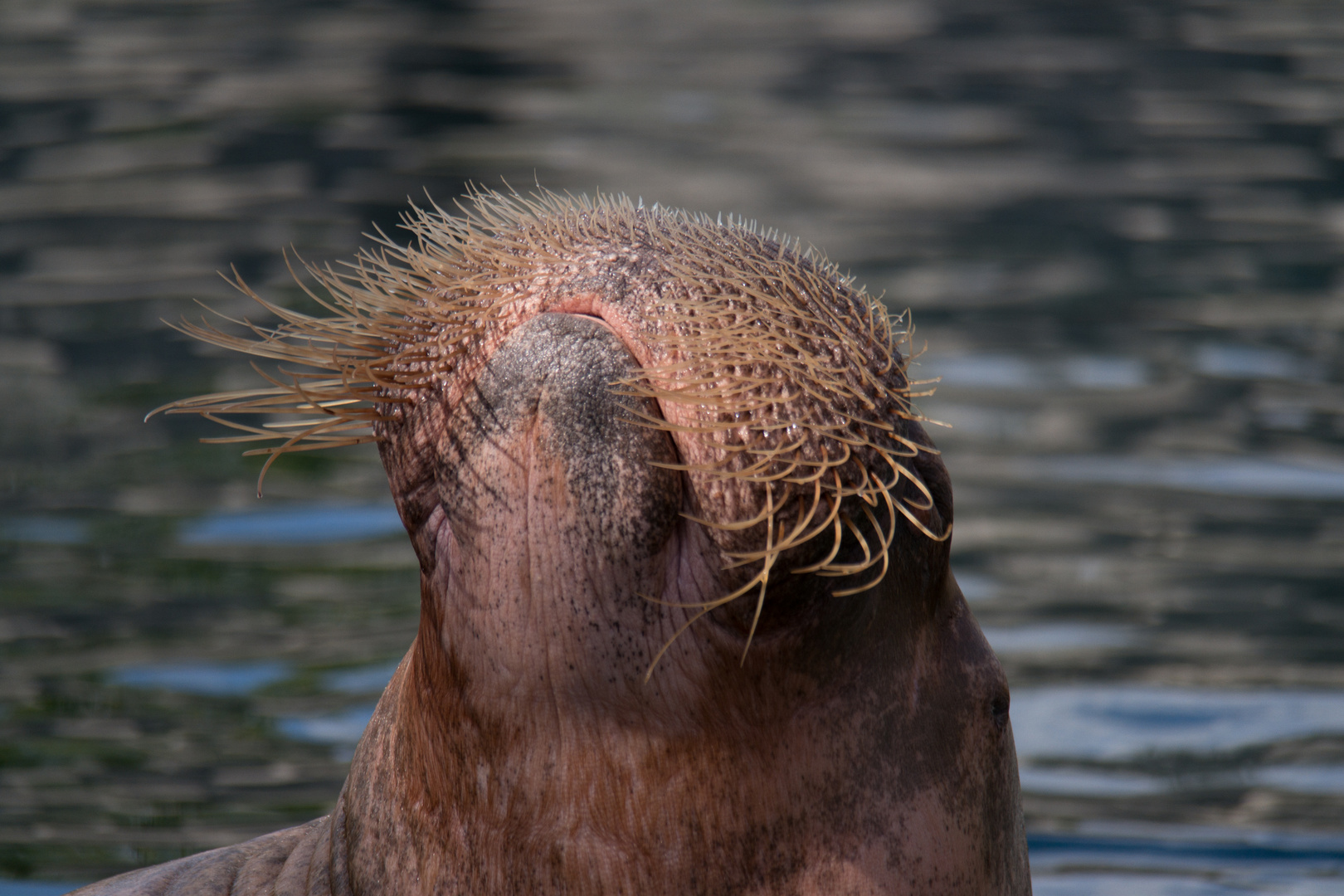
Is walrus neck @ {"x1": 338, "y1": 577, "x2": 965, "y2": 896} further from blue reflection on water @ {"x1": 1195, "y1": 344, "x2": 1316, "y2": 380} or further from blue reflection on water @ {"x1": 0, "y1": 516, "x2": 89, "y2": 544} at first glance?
blue reflection on water @ {"x1": 1195, "y1": 344, "x2": 1316, "y2": 380}

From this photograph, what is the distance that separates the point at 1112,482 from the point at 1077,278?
4224 mm

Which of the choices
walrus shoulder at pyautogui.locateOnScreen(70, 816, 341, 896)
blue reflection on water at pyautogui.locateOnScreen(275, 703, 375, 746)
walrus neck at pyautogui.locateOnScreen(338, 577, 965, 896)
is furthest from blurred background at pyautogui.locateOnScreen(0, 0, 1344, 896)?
walrus neck at pyautogui.locateOnScreen(338, 577, 965, 896)

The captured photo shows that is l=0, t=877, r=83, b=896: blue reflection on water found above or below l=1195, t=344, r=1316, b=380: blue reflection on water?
below

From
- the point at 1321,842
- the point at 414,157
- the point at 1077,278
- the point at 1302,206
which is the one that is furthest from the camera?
the point at 414,157

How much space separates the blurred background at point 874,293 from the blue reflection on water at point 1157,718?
0.02m

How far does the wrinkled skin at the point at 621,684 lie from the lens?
225 centimetres

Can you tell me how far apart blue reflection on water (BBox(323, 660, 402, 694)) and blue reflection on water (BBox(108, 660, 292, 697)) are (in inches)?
7.1

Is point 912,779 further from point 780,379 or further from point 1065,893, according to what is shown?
point 1065,893

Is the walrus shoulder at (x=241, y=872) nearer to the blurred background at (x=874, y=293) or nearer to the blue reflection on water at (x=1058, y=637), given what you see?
the blurred background at (x=874, y=293)

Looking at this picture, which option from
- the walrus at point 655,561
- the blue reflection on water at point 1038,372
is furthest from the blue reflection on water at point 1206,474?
the walrus at point 655,561

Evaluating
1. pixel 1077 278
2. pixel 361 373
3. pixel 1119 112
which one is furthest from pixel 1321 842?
pixel 1119 112

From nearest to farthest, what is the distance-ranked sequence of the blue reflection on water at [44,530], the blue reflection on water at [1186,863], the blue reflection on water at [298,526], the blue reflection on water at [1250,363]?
the blue reflection on water at [1186,863] < the blue reflection on water at [44,530] < the blue reflection on water at [298,526] < the blue reflection on water at [1250,363]

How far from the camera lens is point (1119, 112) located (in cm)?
1770

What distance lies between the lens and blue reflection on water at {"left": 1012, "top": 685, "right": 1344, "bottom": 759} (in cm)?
542
